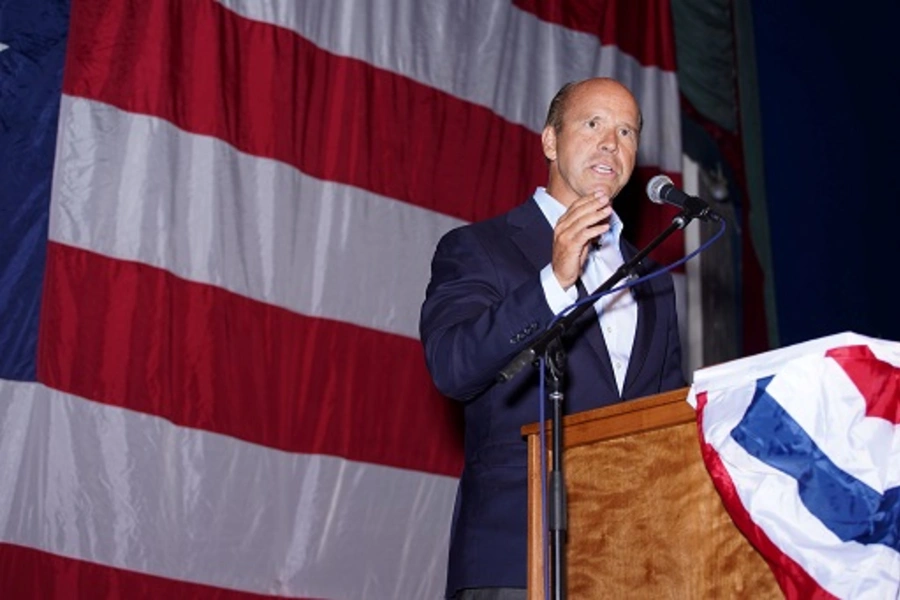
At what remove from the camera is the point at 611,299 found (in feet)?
8.19

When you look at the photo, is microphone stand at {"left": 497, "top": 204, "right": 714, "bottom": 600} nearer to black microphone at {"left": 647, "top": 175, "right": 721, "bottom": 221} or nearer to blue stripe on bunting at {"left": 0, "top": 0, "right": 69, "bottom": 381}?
black microphone at {"left": 647, "top": 175, "right": 721, "bottom": 221}

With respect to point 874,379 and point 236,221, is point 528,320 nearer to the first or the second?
point 874,379

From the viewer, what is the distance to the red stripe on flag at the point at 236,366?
322 cm

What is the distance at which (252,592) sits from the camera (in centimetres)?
341

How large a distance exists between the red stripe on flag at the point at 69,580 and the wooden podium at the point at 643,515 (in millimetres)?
1445

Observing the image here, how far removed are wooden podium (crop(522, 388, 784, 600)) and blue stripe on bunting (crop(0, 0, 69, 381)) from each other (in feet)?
5.05

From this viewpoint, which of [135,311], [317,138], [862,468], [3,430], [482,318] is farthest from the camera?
[317,138]

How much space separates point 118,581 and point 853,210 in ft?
11.6

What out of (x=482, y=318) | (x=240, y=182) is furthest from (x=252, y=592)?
(x=482, y=318)

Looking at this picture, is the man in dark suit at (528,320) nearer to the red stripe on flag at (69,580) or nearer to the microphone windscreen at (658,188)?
the microphone windscreen at (658,188)

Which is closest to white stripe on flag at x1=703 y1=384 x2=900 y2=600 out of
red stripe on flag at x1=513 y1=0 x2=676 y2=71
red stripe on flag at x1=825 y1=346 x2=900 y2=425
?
red stripe on flag at x1=825 y1=346 x2=900 y2=425

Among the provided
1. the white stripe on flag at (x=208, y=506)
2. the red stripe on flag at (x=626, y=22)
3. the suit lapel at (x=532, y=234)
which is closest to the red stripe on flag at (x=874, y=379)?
the suit lapel at (x=532, y=234)

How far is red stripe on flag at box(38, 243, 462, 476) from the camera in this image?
127 inches

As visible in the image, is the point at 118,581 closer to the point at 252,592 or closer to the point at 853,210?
the point at 252,592
